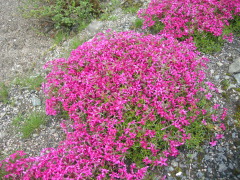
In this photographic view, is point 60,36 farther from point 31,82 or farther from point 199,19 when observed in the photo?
point 199,19

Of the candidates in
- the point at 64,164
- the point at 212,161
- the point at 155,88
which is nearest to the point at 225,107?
the point at 212,161

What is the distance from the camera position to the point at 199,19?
5.84 meters

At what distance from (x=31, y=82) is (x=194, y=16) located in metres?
4.52

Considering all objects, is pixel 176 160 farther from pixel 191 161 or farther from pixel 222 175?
pixel 222 175

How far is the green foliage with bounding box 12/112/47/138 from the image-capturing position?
4.91m

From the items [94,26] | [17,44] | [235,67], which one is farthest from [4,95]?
[235,67]

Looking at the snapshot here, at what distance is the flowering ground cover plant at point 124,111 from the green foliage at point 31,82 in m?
0.83

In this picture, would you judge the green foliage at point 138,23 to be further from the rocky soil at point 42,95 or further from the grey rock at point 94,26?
the grey rock at point 94,26

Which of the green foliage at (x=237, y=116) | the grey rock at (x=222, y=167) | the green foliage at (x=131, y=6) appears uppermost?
the green foliage at (x=131, y=6)

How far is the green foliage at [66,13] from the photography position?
290 inches

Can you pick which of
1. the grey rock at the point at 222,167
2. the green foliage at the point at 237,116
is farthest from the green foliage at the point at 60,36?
the grey rock at the point at 222,167

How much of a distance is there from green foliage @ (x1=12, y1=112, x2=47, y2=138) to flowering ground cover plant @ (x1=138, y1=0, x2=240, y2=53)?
365cm

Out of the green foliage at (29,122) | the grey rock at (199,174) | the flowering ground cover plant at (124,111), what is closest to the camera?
the flowering ground cover plant at (124,111)

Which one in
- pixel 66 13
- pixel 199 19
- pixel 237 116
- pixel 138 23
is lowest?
pixel 237 116
